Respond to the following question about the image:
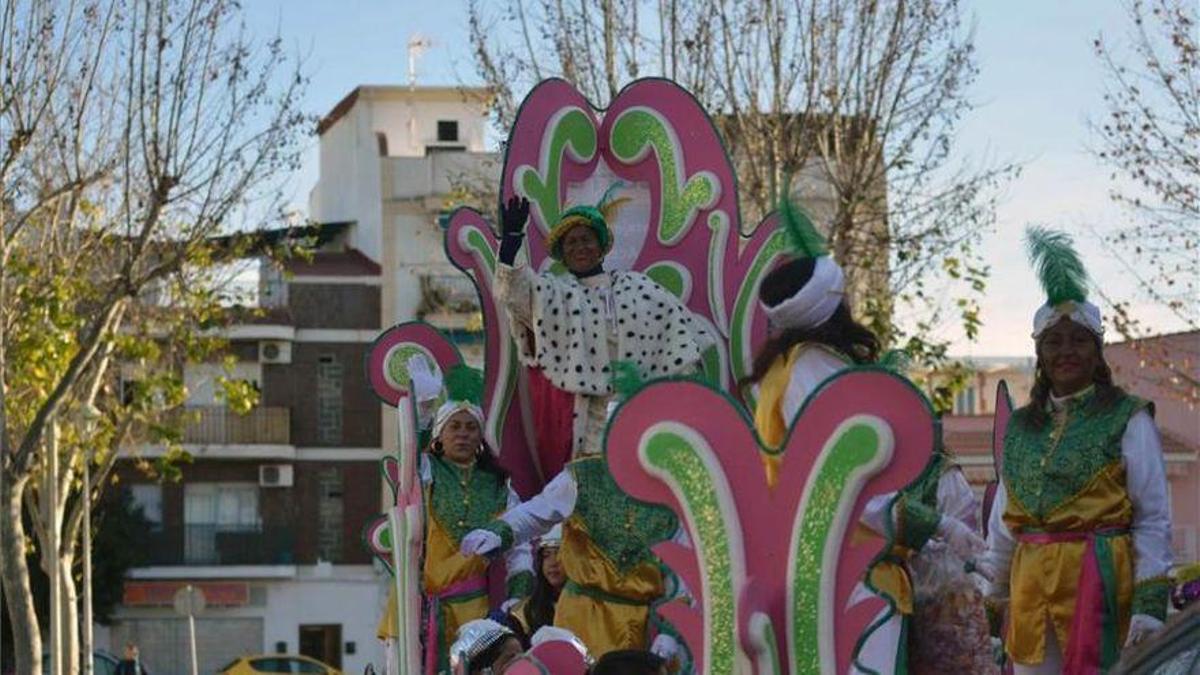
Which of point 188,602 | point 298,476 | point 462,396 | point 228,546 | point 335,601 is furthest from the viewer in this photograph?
point 298,476

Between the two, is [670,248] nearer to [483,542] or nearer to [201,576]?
[483,542]

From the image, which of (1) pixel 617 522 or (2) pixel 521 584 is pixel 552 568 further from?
(1) pixel 617 522

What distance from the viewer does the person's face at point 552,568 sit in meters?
10.1

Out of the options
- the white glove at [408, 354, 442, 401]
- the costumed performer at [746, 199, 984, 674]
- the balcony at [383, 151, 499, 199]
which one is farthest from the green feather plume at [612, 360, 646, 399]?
the balcony at [383, 151, 499, 199]

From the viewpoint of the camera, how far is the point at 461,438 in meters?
10.2

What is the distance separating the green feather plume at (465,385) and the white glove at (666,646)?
6.41 ft

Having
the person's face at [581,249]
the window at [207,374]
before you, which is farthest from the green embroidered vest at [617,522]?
the window at [207,374]

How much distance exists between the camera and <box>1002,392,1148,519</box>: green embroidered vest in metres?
7.35

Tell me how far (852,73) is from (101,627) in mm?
29612

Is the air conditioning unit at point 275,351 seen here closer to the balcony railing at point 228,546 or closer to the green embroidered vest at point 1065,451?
the balcony railing at point 228,546

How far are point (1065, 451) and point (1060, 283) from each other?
1.63 ft

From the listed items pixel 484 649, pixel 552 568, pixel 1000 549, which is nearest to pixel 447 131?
pixel 552 568

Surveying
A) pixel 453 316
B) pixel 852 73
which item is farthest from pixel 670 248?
pixel 453 316

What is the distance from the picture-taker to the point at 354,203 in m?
57.3
